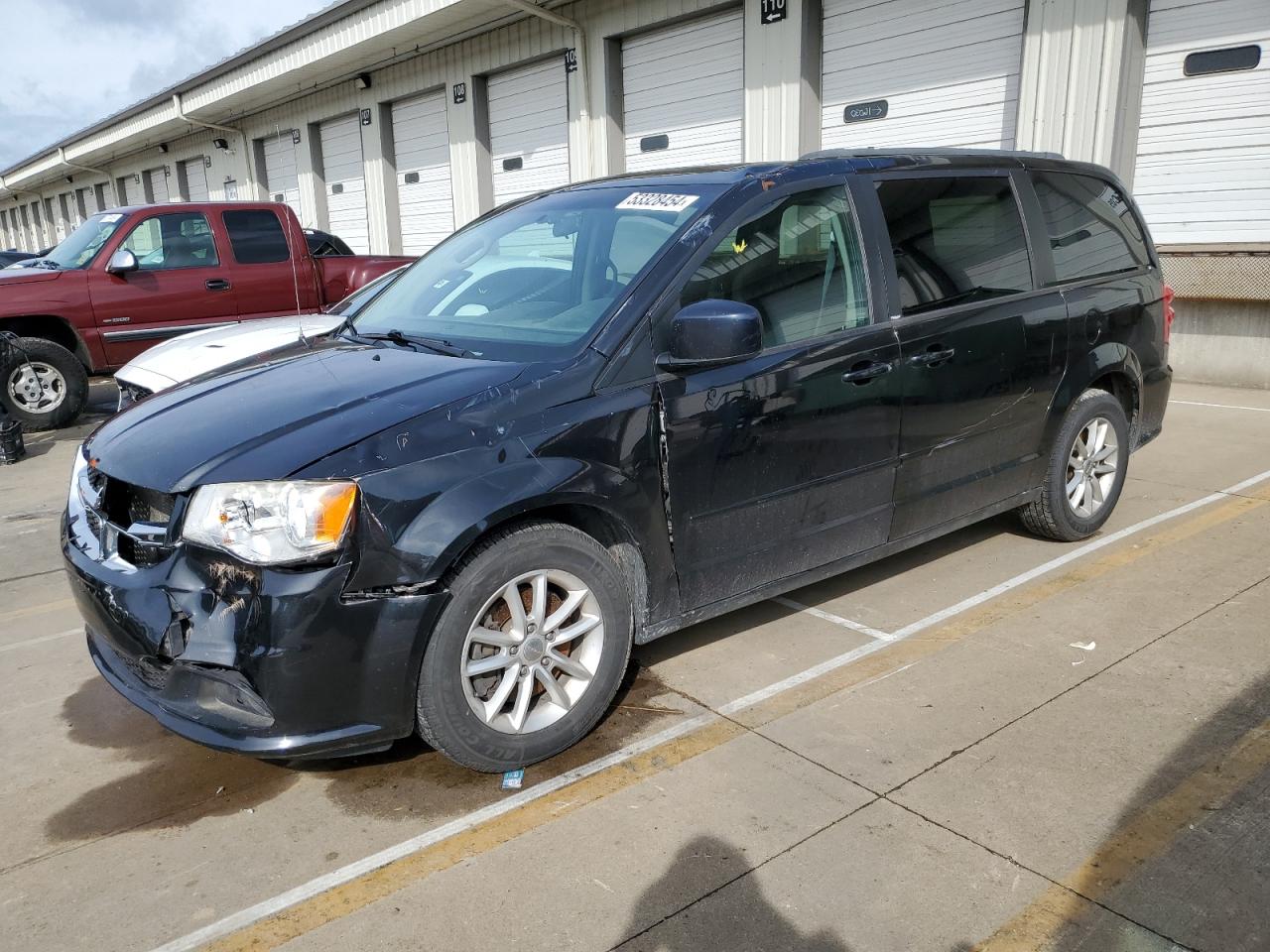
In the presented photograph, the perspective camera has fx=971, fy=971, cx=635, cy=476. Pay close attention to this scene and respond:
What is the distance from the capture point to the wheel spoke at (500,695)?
9.52 ft

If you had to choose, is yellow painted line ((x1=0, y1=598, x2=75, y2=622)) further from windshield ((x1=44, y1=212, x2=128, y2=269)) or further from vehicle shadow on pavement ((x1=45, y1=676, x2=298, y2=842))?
windshield ((x1=44, y1=212, x2=128, y2=269))

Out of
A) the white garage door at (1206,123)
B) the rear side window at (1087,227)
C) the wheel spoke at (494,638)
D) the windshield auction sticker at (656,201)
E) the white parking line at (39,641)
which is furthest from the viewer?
the white garage door at (1206,123)

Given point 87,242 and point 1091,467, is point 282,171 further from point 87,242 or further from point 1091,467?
point 1091,467

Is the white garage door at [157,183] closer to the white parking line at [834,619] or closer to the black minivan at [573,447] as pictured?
the black minivan at [573,447]

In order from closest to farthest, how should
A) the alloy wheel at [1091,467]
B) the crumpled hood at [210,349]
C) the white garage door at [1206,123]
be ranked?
the alloy wheel at [1091,467] < the crumpled hood at [210,349] < the white garage door at [1206,123]

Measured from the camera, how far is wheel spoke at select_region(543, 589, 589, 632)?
298cm

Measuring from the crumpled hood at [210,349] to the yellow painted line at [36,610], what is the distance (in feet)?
5.23

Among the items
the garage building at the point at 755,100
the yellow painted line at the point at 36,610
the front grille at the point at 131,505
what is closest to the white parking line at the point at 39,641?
the yellow painted line at the point at 36,610

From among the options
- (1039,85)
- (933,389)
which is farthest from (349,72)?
(933,389)

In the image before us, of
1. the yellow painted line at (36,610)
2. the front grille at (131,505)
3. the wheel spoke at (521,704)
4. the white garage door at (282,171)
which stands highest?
the white garage door at (282,171)

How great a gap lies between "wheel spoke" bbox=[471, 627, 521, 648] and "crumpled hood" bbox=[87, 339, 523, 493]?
652 mm

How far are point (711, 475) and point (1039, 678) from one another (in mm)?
1471

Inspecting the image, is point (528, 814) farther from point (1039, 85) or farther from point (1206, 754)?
point (1039, 85)

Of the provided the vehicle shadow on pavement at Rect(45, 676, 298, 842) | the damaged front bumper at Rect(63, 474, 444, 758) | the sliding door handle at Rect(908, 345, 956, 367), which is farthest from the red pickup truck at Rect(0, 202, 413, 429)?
the damaged front bumper at Rect(63, 474, 444, 758)
